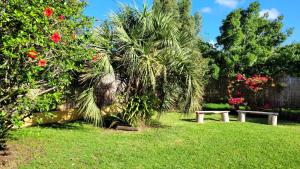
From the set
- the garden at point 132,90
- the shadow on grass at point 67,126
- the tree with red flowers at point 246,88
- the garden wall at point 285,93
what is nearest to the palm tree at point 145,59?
the garden at point 132,90

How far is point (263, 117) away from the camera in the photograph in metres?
14.3

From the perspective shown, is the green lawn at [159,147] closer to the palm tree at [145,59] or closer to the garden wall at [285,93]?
the palm tree at [145,59]

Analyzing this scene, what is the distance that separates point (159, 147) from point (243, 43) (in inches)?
408

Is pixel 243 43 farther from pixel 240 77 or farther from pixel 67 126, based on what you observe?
pixel 67 126

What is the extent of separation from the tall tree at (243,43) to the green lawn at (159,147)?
606cm

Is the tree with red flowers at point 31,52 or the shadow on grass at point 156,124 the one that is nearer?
the tree with red flowers at point 31,52

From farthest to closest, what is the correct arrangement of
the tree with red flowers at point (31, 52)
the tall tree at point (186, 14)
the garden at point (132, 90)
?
the tall tree at point (186, 14) < the garden at point (132, 90) < the tree with red flowers at point (31, 52)

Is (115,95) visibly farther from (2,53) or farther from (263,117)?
(263,117)

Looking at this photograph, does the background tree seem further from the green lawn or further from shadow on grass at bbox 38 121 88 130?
shadow on grass at bbox 38 121 88 130

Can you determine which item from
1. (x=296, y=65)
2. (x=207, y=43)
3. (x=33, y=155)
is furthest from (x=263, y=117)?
(x=33, y=155)

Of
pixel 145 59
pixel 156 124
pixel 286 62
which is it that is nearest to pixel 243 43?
pixel 286 62

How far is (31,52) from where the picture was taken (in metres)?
5.43

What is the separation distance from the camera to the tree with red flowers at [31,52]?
5492 millimetres

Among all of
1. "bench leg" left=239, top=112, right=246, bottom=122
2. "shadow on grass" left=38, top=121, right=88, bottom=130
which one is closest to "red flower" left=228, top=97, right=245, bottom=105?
"bench leg" left=239, top=112, right=246, bottom=122
